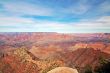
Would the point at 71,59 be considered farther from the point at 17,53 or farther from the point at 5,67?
the point at 5,67

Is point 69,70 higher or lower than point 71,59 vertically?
higher

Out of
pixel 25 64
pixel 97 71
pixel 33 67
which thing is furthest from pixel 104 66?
pixel 25 64

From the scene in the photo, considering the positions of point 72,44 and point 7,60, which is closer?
point 7,60

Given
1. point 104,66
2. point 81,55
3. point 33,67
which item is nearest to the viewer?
point 104,66

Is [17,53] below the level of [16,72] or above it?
above

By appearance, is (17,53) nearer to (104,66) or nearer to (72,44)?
(104,66)

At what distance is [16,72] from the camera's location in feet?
160

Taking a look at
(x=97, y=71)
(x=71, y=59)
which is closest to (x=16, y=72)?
(x=97, y=71)

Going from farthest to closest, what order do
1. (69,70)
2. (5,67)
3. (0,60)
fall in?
(0,60), (5,67), (69,70)

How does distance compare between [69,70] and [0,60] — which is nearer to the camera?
[69,70]

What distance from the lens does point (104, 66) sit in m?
41.9

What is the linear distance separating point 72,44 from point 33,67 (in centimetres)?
13725

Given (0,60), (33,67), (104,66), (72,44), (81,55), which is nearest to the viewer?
(104,66)

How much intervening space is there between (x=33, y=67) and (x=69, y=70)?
79.7 ft
